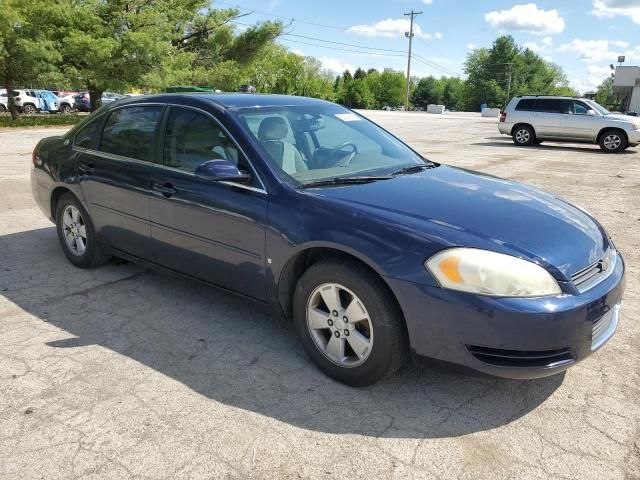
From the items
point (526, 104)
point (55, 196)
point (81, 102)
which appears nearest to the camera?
point (55, 196)

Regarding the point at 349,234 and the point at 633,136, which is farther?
the point at 633,136

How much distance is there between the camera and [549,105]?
1727 centimetres

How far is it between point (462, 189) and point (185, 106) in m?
1.98

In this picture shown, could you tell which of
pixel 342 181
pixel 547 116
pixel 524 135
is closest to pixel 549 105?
pixel 547 116

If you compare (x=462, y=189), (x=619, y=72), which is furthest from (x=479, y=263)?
(x=619, y=72)

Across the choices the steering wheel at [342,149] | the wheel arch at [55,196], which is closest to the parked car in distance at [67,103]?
the wheel arch at [55,196]

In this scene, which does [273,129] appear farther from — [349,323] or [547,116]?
[547,116]

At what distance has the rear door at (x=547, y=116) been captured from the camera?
17062mm

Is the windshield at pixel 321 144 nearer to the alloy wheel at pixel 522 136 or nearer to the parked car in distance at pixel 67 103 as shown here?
the alloy wheel at pixel 522 136

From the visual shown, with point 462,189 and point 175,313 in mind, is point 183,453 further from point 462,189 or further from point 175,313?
point 462,189

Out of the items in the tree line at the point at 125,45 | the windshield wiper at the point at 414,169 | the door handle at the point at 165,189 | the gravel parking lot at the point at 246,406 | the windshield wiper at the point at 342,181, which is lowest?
the gravel parking lot at the point at 246,406

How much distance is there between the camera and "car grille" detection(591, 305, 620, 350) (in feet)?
8.48

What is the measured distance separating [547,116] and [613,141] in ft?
6.97

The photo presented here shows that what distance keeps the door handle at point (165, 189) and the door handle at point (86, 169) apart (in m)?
0.93
